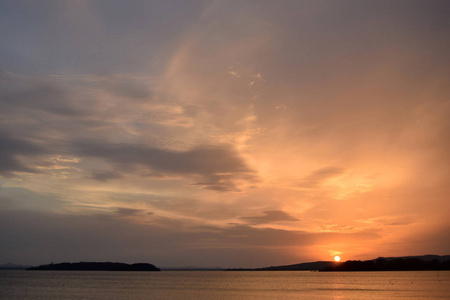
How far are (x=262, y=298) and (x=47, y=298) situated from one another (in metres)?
51.8

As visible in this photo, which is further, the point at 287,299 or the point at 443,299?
the point at 287,299

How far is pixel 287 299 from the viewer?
9719 centimetres

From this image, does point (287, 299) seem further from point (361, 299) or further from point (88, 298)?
point (88, 298)

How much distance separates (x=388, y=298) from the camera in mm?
98688

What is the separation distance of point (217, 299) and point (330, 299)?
93.2ft

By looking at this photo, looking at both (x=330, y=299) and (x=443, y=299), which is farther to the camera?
(x=330, y=299)

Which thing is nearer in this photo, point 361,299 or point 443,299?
point 443,299

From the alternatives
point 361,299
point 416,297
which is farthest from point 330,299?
point 416,297

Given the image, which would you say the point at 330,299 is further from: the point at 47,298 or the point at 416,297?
the point at 47,298

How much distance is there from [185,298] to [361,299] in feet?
142

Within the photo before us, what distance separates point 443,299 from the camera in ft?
299

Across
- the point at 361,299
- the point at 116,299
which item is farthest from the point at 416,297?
the point at 116,299

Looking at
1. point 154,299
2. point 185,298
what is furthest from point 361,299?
point 154,299

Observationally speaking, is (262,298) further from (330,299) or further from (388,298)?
(388,298)
